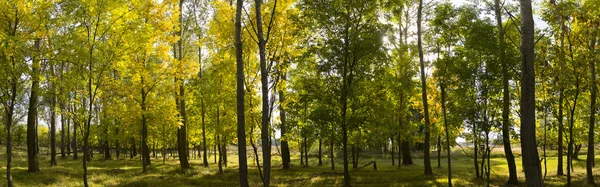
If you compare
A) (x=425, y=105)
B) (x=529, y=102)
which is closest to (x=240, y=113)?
(x=529, y=102)

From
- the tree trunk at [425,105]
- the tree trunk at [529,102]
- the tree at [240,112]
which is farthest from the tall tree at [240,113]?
the tree trunk at [425,105]

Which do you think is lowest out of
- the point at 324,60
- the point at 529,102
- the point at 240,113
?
the point at 240,113

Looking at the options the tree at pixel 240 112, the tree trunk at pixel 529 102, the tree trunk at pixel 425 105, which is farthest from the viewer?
the tree trunk at pixel 425 105

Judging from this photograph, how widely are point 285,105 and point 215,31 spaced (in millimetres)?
5063

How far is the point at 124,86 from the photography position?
21266mm

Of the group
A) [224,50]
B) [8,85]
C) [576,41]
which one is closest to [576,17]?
[576,41]

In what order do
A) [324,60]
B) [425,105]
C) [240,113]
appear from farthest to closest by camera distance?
[425,105]
[324,60]
[240,113]

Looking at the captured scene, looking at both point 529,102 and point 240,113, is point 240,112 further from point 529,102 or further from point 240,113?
→ point 529,102

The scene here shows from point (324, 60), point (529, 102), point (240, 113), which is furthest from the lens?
point (324, 60)

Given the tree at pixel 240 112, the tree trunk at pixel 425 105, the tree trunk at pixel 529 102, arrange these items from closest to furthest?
the tree trunk at pixel 529 102
the tree at pixel 240 112
the tree trunk at pixel 425 105

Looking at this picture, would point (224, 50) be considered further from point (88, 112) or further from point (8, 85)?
point (8, 85)

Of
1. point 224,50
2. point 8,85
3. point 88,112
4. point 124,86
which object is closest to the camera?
point 8,85

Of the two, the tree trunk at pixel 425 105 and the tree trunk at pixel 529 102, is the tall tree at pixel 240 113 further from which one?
the tree trunk at pixel 425 105

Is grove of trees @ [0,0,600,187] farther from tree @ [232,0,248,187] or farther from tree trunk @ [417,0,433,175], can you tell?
tree trunk @ [417,0,433,175]
